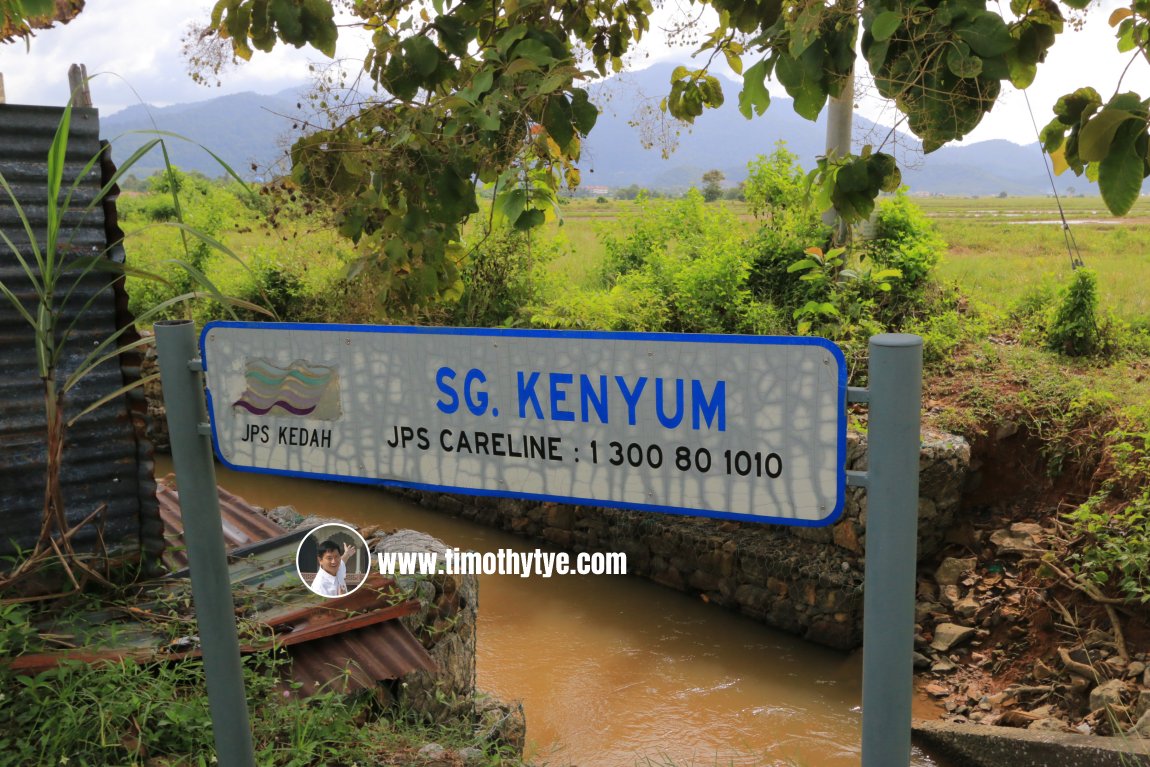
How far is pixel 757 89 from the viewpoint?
1.99 meters

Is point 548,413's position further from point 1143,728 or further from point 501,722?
point 1143,728

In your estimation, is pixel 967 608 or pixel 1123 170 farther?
pixel 967 608

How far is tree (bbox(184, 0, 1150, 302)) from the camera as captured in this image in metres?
1.69

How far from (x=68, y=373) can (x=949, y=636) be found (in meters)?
4.77

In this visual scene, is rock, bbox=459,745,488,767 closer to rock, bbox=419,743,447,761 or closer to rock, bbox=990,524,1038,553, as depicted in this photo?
rock, bbox=419,743,447,761

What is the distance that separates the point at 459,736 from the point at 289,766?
756 mm

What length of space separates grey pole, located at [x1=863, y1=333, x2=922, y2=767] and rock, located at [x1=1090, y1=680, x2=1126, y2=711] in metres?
3.70

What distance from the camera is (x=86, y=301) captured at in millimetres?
2461

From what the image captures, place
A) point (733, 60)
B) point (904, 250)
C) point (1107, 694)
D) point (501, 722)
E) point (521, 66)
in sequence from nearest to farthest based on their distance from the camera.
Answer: point (521, 66) < point (501, 722) < point (733, 60) < point (1107, 694) < point (904, 250)

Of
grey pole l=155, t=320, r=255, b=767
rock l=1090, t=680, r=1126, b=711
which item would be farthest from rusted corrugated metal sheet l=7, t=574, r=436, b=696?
rock l=1090, t=680, r=1126, b=711

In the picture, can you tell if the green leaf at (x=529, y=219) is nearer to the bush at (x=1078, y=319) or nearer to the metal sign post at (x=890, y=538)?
the metal sign post at (x=890, y=538)

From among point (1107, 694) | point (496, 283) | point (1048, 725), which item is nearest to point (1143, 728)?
point (1107, 694)

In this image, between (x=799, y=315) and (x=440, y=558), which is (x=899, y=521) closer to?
(x=440, y=558)

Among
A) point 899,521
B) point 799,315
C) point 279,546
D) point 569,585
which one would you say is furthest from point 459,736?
point 799,315
